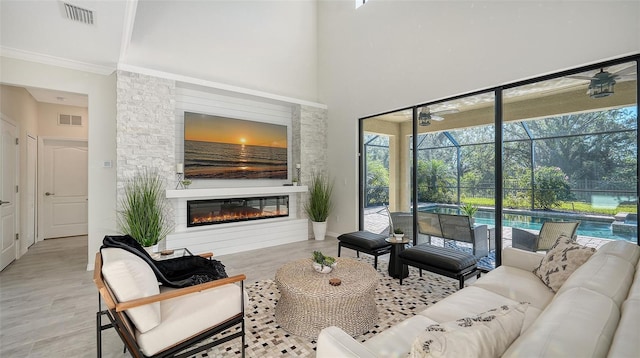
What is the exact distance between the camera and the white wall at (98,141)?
4.03m

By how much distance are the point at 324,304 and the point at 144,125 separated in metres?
3.77

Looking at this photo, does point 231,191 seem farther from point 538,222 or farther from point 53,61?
point 538,222

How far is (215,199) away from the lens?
5.05 m

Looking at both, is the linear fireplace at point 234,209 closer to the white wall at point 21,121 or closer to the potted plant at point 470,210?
the white wall at point 21,121

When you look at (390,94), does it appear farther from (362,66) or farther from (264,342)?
(264,342)

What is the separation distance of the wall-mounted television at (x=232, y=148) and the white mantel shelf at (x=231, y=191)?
1.30ft

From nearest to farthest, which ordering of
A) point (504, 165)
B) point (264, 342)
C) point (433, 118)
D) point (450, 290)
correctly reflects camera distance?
1. point (264, 342)
2. point (450, 290)
3. point (504, 165)
4. point (433, 118)

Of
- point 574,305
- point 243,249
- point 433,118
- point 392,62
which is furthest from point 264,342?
point 392,62

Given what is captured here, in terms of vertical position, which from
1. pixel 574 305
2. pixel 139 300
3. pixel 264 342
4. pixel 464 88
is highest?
pixel 464 88

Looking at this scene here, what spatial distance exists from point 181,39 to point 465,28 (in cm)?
454

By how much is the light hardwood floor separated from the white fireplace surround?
228 mm

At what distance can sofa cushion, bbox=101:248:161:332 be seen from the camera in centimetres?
165

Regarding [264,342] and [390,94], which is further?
[390,94]

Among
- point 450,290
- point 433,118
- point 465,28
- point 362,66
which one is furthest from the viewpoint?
point 362,66
